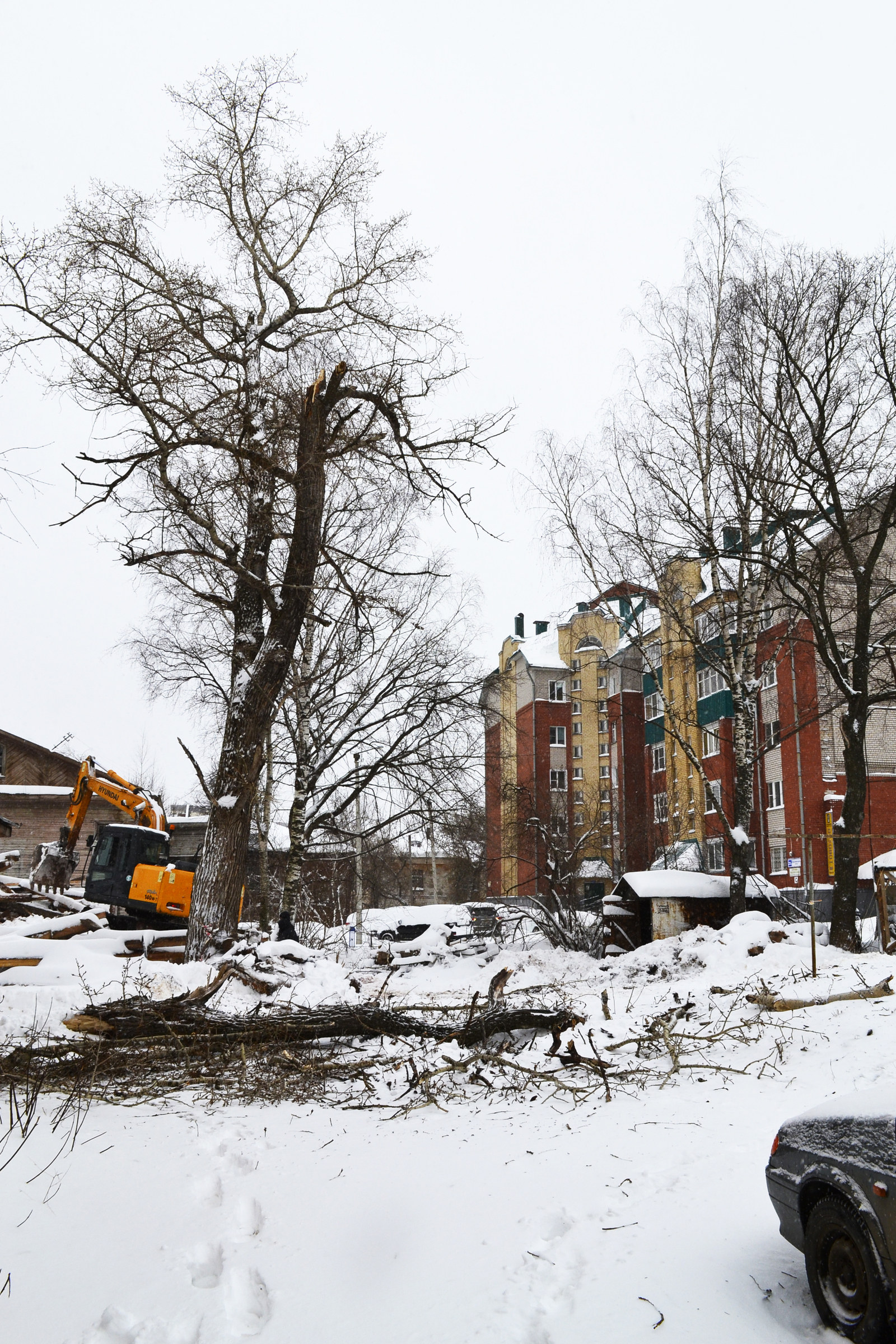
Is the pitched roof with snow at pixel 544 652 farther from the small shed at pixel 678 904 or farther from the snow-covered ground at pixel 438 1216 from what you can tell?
the snow-covered ground at pixel 438 1216

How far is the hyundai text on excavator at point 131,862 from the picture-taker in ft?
69.3

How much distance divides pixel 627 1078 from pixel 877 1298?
4433mm

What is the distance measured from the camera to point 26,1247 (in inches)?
169

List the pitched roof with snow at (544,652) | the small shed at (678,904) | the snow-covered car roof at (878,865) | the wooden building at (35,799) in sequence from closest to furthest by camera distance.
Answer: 1. the snow-covered car roof at (878,865)
2. the small shed at (678,904)
3. the wooden building at (35,799)
4. the pitched roof with snow at (544,652)

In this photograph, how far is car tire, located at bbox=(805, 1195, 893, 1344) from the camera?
331cm

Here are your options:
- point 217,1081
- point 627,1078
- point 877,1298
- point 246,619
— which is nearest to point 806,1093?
point 627,1078

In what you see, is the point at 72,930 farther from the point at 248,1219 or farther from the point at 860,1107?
the point at 860,1107

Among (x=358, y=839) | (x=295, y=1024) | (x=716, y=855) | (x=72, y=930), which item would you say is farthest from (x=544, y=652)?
(x=295, y=1024)

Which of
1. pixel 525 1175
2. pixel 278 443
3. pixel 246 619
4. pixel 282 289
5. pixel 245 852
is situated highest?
pixel 282 289

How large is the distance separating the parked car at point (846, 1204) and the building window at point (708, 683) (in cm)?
3550

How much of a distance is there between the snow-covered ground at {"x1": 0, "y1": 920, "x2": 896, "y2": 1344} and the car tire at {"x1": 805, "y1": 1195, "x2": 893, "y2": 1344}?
5.1 inches

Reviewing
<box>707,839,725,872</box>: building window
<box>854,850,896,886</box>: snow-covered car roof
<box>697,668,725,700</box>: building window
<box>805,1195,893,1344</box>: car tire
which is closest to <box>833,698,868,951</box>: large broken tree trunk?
<box>854,850,896,886</box>: snow-covered car roof

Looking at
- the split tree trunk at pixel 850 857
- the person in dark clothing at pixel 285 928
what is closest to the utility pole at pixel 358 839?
the person in dark clothing at pixel 285 928

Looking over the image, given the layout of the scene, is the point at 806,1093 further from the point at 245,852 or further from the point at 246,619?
the point at 246,619
